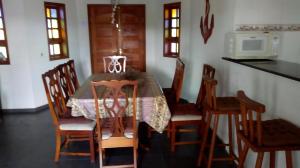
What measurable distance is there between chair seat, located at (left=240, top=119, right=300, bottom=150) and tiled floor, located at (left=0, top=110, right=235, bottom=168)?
1129 mm

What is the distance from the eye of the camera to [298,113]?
1735mm

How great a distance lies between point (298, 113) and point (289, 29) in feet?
4.70

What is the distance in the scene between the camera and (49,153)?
2998mm

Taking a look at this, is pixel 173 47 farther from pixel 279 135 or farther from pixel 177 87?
pixel 279 135

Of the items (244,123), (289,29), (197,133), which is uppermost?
(289,29)

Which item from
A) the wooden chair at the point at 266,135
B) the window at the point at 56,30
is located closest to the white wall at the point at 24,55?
the window at the point at 56,30

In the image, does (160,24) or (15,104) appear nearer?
(15,104)

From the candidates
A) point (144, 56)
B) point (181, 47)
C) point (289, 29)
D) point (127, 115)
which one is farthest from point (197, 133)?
point (144, 56)

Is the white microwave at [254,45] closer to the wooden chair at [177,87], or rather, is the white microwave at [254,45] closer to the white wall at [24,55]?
the wooden chair at [177,87]

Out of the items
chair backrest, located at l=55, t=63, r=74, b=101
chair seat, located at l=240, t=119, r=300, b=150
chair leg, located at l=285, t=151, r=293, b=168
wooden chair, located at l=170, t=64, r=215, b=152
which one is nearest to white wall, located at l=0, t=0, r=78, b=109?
chair backrest, located at l=55, t=63, r=74, b=101

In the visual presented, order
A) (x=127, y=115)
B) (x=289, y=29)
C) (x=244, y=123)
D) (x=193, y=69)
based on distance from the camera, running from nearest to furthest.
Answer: (x=244, y=123) → (x=127, y=115) → (x=289, y=29) → (x=193, y=69)

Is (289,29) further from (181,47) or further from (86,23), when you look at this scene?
(86,23)

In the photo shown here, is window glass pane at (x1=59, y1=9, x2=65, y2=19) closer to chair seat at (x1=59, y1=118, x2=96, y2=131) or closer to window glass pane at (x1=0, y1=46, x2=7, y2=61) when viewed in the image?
window glass pane at (x1=0, y1=46, x2=7, y2=61)

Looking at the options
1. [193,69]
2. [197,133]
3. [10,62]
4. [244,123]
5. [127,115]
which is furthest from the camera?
[193,69]
